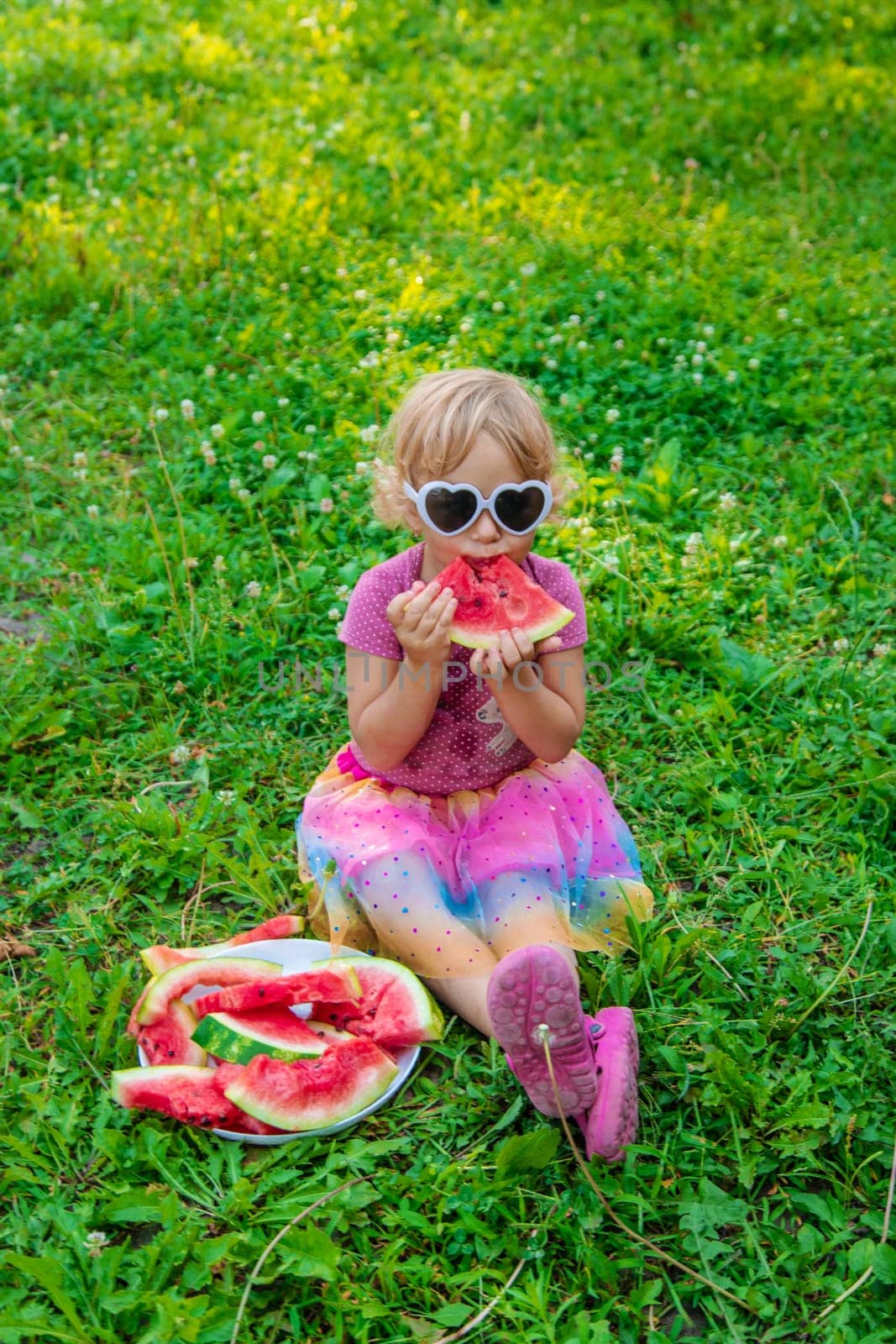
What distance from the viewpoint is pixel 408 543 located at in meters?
4.80

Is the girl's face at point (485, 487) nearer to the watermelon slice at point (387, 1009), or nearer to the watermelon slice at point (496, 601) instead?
the watermelon slice at point (496, 601)

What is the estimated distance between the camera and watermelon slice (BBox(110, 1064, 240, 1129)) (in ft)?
9.30

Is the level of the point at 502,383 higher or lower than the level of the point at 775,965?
higher

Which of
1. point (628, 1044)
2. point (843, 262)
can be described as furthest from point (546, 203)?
point (628, 1044)

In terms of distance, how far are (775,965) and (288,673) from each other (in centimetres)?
188

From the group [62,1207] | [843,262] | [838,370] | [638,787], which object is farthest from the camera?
[843,262]

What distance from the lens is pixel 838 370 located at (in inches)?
228

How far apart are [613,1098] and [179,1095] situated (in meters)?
0.96

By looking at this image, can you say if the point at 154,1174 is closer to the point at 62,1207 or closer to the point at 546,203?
the point at 62,1207

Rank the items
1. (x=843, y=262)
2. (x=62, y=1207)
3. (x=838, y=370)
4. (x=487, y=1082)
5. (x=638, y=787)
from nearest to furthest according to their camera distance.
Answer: (x=62, y=1207) → (x=487, y=1082) → (x=638, y=787) → (x=838, y=370) → (x=843, y=262)

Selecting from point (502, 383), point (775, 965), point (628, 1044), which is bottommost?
point (775, 965)

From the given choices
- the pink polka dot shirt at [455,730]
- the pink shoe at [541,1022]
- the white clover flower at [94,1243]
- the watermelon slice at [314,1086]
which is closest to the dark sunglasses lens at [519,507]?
the pink polka dot shirt at [455,730]

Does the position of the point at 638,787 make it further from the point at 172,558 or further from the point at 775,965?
the point at 172,558

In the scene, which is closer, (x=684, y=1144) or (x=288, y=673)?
(x=684, y=1144)
